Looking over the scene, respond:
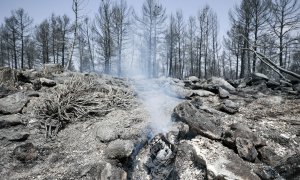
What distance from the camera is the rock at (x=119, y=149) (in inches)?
156

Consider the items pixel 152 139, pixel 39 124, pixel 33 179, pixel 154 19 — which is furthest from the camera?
pixel 154 19

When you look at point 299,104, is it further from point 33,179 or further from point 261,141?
point 33,179

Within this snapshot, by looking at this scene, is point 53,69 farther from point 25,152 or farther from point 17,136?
point 25,152

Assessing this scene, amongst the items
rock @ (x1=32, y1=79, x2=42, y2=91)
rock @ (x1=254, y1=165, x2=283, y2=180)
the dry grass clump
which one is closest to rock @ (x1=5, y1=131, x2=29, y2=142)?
the dry grass clump

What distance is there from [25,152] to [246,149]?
3.72 metres

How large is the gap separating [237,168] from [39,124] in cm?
396

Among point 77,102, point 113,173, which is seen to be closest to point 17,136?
point 77,102

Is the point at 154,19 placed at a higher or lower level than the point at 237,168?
higher

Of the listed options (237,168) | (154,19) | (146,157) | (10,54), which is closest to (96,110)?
(146,157)

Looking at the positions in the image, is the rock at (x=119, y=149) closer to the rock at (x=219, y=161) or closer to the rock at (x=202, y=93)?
the rock at (x=219, y=161)

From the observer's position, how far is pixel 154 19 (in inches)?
958

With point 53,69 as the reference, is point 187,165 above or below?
below

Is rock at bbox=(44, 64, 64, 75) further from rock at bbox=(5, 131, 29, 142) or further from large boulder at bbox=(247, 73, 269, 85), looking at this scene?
large boulder at bbox=(247, 73, 269, 85)

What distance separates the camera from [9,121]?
15.9ft
